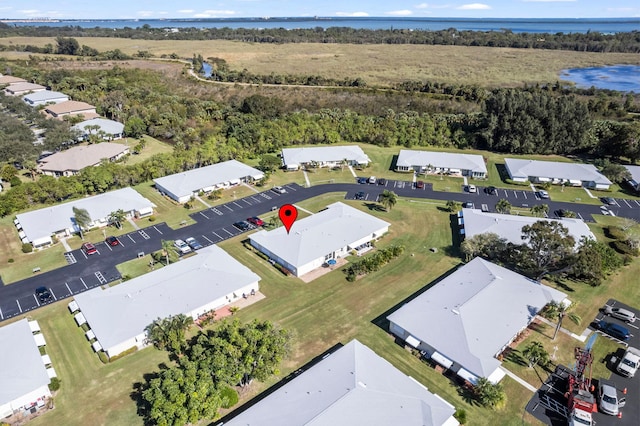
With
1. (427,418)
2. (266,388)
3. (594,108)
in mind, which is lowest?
(266,388)

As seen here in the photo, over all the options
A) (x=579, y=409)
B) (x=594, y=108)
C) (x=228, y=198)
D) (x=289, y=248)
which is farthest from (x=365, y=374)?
(x=594, y=108)

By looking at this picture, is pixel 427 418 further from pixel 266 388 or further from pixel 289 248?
pixel 289 248

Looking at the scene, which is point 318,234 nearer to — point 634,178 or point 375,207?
point 375,207

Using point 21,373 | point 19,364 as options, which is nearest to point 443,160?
point 19,364

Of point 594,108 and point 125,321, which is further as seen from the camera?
point 594,108

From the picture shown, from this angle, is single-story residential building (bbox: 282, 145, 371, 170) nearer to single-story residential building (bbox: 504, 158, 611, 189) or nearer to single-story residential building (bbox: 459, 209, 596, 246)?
single-story residential building (bbox: 459, 209, 596, 246)

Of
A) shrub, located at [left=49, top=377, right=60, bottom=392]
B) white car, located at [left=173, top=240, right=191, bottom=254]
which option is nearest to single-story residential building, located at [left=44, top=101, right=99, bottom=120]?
white car, located at [left=173, top=240, right=191, bottom=254]
